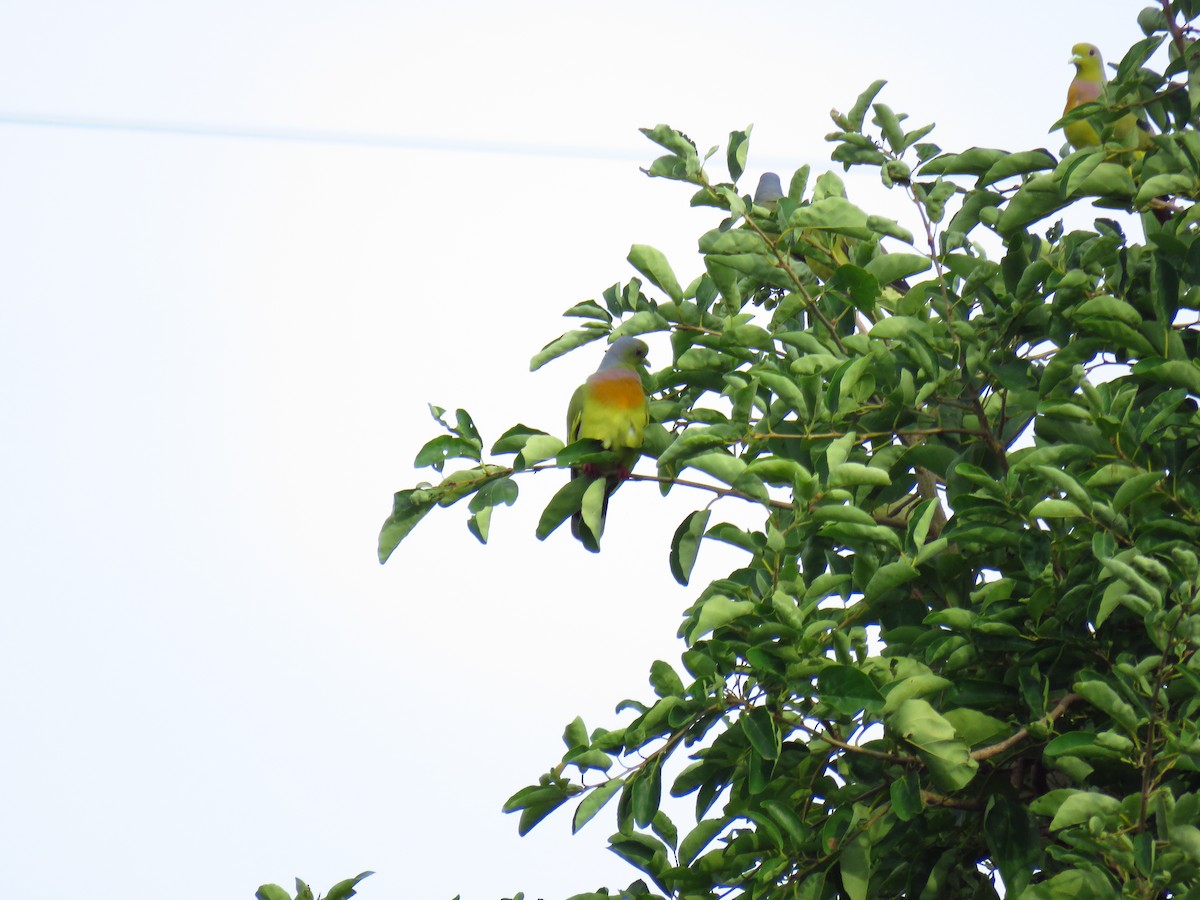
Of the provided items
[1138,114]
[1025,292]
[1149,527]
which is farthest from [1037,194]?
[1149,527]

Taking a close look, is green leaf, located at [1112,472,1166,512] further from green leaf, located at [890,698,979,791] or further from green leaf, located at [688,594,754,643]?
green leaf, located at [688,594,754,643]

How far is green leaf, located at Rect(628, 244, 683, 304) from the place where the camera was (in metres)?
2.77

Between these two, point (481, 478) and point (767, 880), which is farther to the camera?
point (481, 478)

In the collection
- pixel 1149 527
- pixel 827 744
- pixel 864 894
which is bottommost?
pixel 864 894

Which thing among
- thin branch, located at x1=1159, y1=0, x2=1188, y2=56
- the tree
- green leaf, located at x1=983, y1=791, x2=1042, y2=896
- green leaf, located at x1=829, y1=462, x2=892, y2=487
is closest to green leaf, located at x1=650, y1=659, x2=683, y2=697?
the tree

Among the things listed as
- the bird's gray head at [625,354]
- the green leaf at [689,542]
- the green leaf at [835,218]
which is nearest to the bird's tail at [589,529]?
the green leaf at [689,542]

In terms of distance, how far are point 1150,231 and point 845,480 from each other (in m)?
0.79

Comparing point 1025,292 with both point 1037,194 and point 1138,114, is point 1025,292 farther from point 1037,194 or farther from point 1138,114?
point 1138,114

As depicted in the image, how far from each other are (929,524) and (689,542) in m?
0.48

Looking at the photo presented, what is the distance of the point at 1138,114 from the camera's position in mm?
2871

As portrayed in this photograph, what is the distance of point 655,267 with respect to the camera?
2.77 m

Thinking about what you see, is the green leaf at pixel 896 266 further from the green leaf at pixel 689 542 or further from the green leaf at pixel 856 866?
the green leaf at pixel 856 866

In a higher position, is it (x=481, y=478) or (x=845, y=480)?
(x=481, y=478)

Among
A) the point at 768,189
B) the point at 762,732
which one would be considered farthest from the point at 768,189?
the point at 762,732
